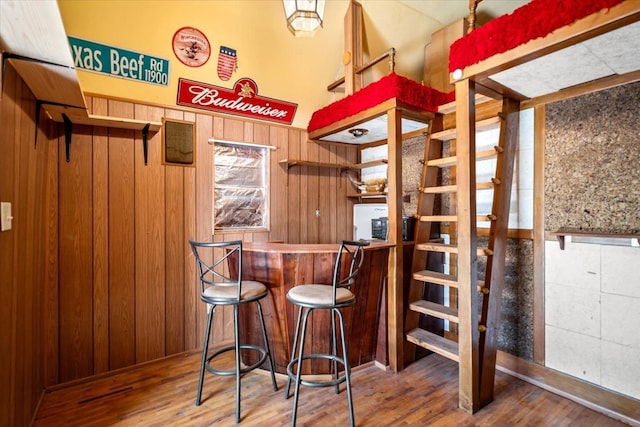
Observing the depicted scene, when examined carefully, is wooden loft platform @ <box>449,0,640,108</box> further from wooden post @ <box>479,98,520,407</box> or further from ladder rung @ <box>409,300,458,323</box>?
ladder rung @ <box>409,300,458,323</box>

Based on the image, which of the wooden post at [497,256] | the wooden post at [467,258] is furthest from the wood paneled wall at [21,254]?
the wooden post at [497,256]

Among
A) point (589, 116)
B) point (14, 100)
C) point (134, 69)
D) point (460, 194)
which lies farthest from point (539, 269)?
point (134, 69)

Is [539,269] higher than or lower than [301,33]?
lower

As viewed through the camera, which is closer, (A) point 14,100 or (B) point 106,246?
(A) point 14,100

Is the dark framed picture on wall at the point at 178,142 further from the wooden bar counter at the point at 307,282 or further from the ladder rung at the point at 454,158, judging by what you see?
the ladder rung at the point at 454,158

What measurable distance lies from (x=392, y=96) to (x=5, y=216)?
2.30 m

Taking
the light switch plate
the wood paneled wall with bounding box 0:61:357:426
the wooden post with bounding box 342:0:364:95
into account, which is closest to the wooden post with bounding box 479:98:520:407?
the wooden post with bounding box 342:0:364:95

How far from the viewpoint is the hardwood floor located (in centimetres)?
188

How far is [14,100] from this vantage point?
139 centimetres

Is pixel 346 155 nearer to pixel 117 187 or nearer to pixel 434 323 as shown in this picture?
pixel 434 323

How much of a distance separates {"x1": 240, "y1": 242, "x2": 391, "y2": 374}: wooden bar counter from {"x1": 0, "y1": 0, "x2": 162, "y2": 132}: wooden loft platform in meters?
1.37

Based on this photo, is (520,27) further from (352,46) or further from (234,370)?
(234,370)

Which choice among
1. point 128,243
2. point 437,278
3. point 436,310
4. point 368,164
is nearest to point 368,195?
point 368,164

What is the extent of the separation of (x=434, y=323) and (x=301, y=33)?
2.56m
